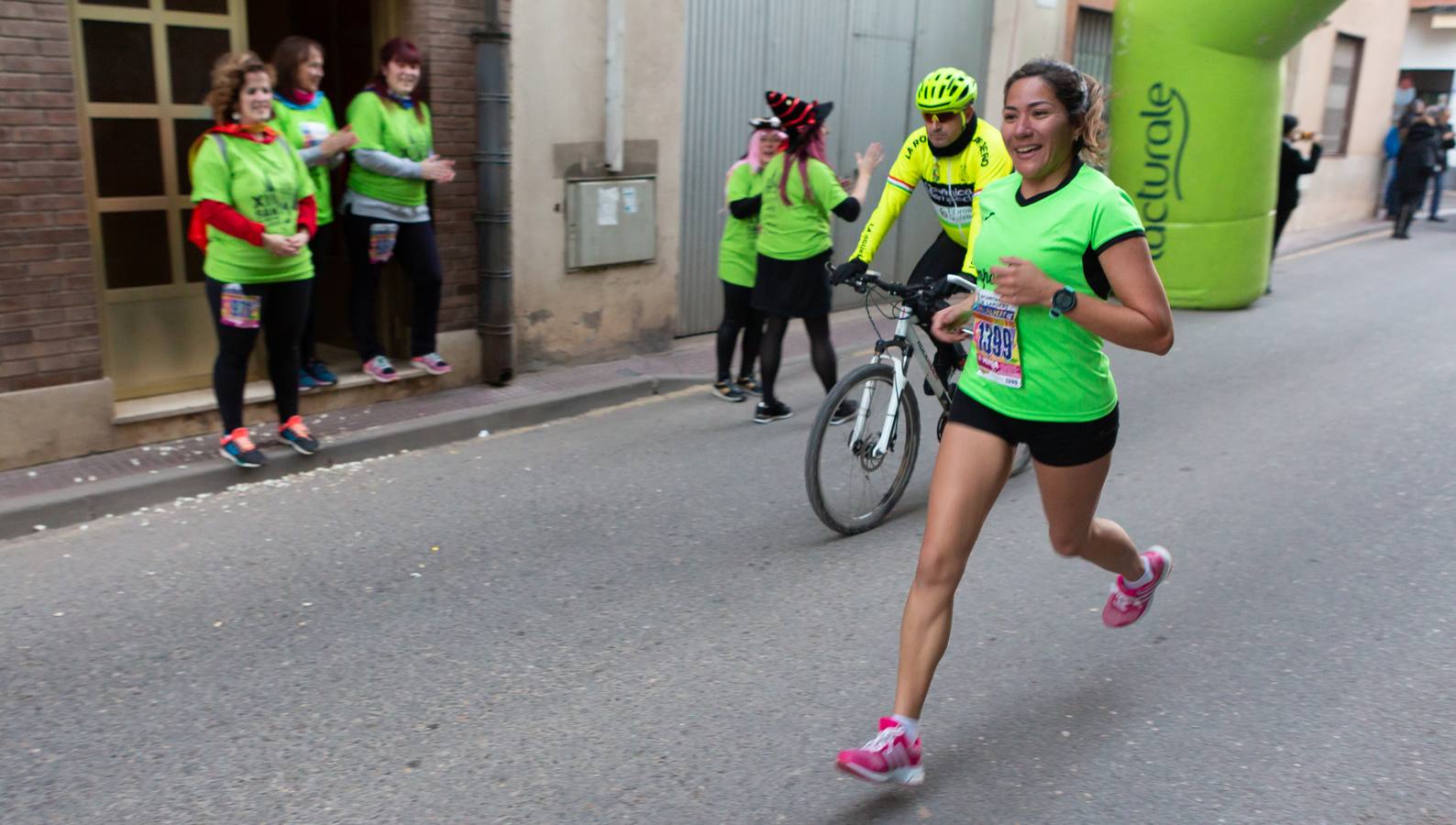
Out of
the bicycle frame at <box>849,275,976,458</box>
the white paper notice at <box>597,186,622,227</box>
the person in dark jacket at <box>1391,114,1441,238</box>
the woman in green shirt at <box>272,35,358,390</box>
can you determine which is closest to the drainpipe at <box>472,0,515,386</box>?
the white paper notice at <box>597,186,622,227</box>

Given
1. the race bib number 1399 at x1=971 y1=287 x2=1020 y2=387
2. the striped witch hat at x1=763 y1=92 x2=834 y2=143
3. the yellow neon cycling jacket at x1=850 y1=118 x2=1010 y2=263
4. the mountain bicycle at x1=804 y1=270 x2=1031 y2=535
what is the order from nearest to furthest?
1. the race bib number 1399 at x1=971 y1=287 x2=1020 y2=387
2. the mountain bicycle at x1=804 y1=270 x2=1031 y2=535
3. the yellow neon cycling jacket at x1=850 y1=118 x2=1010 y2=263
4. the striped witch hat at x1=763 y1=92 x2=834 y2=143

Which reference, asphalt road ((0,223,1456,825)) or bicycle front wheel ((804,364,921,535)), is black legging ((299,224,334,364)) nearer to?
asphalt road ((0,223,1456,825))

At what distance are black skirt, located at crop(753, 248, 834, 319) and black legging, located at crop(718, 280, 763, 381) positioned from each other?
0.39m

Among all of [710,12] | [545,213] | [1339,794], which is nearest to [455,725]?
[1339,794]

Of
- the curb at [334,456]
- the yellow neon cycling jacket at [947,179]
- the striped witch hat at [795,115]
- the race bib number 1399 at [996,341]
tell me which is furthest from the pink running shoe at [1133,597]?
the curb at [334,456]

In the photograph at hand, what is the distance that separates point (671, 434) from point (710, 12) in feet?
12.3

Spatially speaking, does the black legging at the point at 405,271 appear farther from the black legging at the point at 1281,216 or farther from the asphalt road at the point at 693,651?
the black legging at the point at 1281,216

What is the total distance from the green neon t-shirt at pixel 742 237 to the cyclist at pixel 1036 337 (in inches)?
151

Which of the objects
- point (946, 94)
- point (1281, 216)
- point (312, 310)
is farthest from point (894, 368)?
point (1281, 216)

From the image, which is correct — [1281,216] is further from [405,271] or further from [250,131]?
[250,131]

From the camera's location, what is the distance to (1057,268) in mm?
3199

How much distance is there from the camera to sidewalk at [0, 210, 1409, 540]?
17.7ft

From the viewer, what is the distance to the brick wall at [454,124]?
727 centimetres

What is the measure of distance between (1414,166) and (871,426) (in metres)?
16.2
